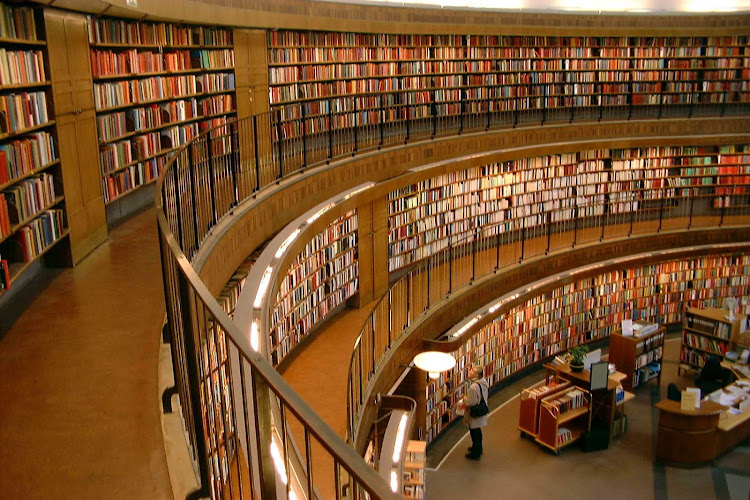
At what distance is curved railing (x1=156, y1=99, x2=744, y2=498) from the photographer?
4.16 feet

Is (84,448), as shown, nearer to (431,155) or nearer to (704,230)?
(431,155)

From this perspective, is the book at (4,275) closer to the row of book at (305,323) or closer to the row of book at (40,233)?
the row of book at (40,233)

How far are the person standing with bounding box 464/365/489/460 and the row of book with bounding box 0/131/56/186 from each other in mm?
5165

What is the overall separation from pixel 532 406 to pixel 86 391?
6521mm

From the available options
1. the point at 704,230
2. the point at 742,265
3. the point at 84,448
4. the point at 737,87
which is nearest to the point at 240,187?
the point at 84,448

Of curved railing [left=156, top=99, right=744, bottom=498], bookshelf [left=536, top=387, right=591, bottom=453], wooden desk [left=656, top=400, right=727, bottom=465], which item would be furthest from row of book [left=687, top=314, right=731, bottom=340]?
curved railing [left=156, top=99, right=744, bottom=498]

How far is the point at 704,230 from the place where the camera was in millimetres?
11078

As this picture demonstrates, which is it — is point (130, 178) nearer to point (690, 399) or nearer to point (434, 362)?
point (434, 362)

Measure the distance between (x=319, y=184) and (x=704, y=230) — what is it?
7.26 m

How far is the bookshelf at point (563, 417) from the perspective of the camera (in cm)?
806

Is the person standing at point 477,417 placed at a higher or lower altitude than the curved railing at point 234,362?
lower

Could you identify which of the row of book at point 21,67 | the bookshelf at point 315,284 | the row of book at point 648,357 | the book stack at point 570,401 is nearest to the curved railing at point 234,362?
Answer: the bookshelf at point 315,284

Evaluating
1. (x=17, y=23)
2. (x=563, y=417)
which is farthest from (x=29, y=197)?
(x=563, y=417)

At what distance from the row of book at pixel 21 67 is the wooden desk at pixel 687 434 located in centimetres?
722
